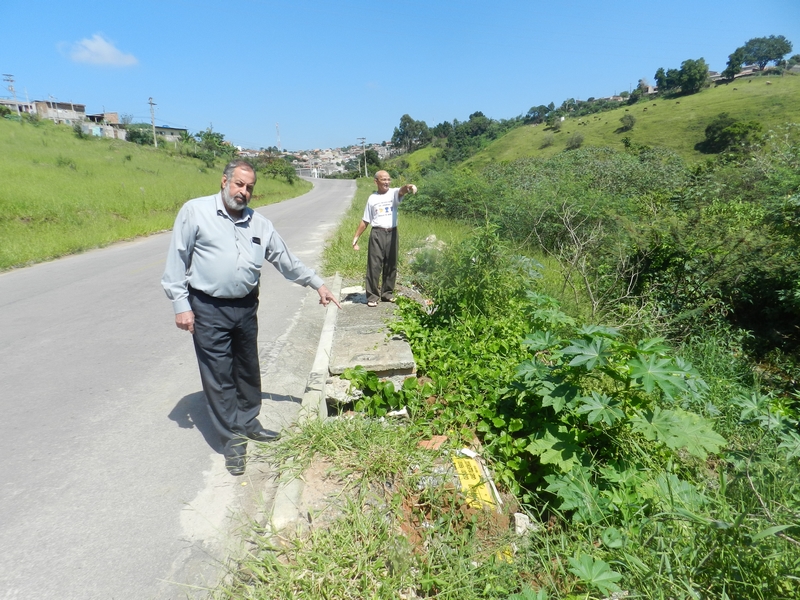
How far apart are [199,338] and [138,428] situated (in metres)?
1.05

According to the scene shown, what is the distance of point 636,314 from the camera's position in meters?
5.15

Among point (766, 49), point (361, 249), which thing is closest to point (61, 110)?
point (361, 249)

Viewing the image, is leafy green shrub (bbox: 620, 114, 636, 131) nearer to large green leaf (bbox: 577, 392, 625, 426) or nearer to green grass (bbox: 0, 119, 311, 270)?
green grass (bbox: 0, 119, 311, 270)

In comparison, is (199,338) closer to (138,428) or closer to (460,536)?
(138,428)

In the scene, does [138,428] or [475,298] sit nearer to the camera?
[138,428]

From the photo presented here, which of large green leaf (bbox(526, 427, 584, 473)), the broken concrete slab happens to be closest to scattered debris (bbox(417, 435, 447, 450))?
large green leaf (bbox(526, 427, 584, 473))

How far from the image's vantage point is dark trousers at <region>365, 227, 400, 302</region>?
5.36m

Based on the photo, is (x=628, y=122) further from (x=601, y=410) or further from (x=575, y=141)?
(x=601, y=410)

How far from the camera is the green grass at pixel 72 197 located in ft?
35.9

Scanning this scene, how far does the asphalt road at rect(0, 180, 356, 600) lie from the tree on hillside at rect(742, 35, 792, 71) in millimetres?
99410

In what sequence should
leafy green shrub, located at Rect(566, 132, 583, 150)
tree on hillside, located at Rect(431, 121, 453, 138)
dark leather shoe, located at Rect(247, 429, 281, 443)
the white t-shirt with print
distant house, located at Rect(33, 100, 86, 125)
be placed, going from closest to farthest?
dark leather shoe, located at Rect(247, 429, 281, 443) → the white t-shirt with print → leafy green shrub, located at Rect(566, 132, 583, 150) → distant house, located at Rect(33, 100, 86, 125) → tree on hillside, located at Rect(431, 121, 453, 138)

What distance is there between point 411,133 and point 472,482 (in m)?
110

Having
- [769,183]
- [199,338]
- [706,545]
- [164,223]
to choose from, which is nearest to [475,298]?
[199,338]

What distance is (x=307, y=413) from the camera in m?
3.44
